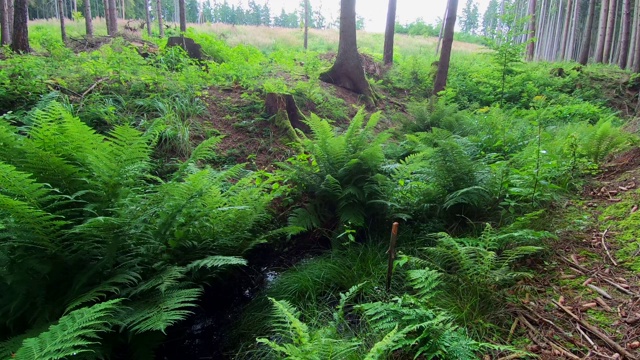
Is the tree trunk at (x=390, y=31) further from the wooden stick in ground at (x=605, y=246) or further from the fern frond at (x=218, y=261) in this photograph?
the fern frond at (x=218, y=261)

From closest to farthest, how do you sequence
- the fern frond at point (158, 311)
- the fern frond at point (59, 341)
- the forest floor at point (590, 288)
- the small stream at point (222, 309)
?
1. the fern frond at point (59, 341)
2. the forest floor at point (590, 288)
3. the fern frond at point (158, 311)
4. the small stream at point (222, 309)

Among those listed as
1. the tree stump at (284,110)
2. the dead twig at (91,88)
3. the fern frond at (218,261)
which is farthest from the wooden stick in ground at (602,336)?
the dead twig at (91,88)

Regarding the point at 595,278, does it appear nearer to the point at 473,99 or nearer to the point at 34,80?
the point at 34,80

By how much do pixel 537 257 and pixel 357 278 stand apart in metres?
1.31

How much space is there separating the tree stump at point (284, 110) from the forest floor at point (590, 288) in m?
4.05

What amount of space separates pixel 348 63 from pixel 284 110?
11.3ft

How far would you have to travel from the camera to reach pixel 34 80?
16.4 feet

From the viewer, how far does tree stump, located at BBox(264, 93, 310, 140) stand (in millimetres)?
5844

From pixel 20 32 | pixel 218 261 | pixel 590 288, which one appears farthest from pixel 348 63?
pixel 20 32

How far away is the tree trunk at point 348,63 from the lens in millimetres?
8453

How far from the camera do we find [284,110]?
5.89m

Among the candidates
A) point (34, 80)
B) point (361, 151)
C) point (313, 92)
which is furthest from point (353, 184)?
point (34, 80)

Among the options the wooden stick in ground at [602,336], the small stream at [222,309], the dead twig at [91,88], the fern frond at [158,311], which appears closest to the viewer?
the wooden stick in ground at [602,336]

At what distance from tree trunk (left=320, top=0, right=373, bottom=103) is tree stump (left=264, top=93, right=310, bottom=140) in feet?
9.16
